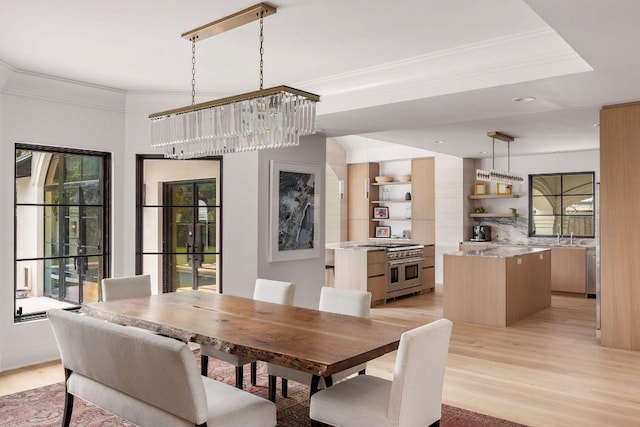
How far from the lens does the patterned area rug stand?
3205 mm

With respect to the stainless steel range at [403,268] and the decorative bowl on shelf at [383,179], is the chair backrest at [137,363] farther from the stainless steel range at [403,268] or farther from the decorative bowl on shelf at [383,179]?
the decorative bowl on shelf at [383,179]

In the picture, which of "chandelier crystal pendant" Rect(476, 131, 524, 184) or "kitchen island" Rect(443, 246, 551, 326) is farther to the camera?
"chandelier crystal pendant" Rect(476, 131, 524, 184)

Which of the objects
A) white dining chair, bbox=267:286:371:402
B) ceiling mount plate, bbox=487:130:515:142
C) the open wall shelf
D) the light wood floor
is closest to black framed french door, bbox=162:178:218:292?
the light wood floor

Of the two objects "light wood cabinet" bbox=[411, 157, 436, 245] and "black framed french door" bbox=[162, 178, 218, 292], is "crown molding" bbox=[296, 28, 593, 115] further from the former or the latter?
"light wood cabinet" bbox=[411, 157, 436, 245]

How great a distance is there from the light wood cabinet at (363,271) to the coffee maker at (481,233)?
2604mm

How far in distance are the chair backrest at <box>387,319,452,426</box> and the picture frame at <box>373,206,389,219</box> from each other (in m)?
7.87

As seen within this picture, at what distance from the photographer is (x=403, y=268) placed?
7953 mm

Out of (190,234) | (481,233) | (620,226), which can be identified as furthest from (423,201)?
(190,234)

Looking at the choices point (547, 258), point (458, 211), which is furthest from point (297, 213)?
point (458, 211)

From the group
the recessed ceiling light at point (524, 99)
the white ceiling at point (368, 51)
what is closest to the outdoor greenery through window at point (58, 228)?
the white ceiling at point (368, 51)

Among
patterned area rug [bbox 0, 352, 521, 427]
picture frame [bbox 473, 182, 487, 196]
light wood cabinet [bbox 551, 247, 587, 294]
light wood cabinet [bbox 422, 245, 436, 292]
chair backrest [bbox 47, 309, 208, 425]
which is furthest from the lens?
picture frame [bbox 473, 182, 487, 196]

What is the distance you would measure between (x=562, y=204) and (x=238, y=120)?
754 cm

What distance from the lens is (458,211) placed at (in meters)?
9.38

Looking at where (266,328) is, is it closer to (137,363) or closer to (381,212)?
(137,363)
